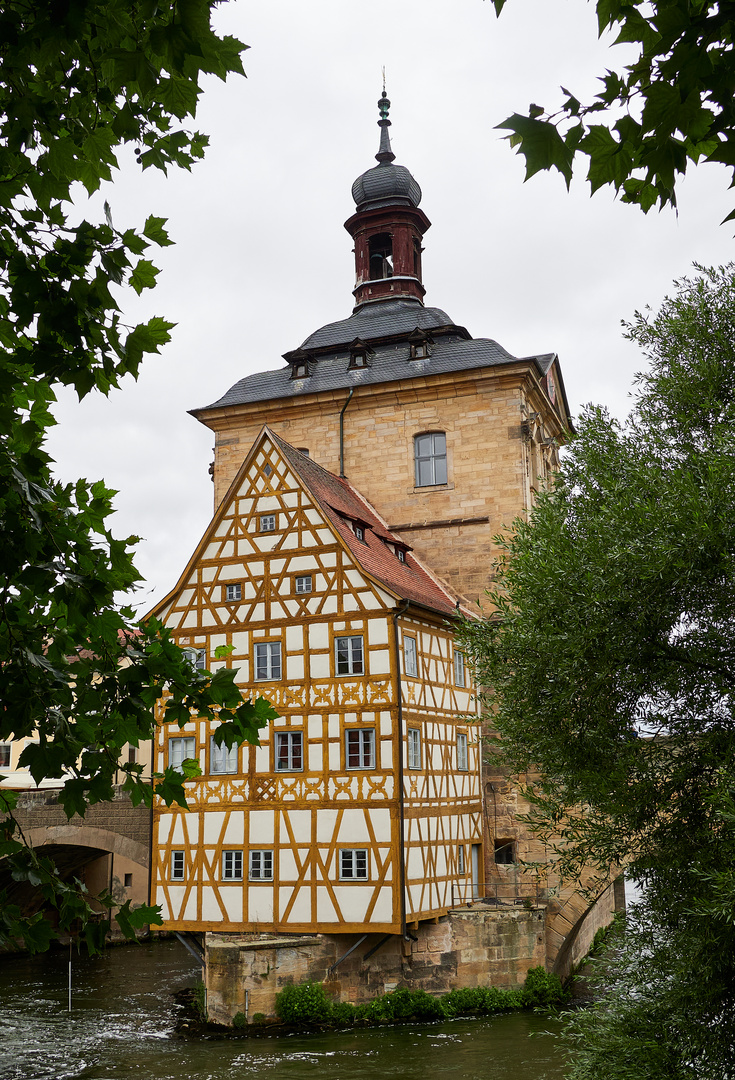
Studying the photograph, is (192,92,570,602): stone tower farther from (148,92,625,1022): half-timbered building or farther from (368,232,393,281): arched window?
(368,232,393,281): arched window

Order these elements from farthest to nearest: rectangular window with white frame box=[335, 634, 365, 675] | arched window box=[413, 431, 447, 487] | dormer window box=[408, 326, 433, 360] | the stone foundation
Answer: dormer window box=[408, 326, 433, 360] < arched window box=[413, 431, 447, 487] < rectangular window with white frame box=[335, 634, 365, 675] < the stone foundation

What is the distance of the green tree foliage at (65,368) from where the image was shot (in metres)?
3.30

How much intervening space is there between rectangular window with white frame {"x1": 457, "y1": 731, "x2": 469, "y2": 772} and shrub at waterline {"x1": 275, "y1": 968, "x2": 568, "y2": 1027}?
3.93 m

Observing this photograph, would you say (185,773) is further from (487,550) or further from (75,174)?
(487,550)

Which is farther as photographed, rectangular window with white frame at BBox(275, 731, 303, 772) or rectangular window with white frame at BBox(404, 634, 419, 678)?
rectangular window with white frame at BBox(404, 634, 419, 678)

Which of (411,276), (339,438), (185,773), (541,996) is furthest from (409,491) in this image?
(185,773)

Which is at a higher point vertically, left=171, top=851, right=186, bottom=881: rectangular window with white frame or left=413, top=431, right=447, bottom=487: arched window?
left=413, top=431, right=447, bottom=487: arched window

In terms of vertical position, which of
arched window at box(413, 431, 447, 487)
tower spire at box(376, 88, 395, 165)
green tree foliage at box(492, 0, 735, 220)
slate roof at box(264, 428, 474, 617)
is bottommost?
green tree foliage at box(492, 0, 735, 220)

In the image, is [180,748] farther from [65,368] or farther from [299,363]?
[65,368]

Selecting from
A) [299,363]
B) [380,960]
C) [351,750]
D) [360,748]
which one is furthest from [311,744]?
[299,363]

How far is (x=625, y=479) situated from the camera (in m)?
9.88

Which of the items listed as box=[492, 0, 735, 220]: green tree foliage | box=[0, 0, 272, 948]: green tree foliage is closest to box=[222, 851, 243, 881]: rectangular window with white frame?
box=[0, 0, 272, 948]: green tree foliage

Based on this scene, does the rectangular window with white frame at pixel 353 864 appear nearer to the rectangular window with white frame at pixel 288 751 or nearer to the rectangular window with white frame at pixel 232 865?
the rectangular window with white frame at pixel 288 751

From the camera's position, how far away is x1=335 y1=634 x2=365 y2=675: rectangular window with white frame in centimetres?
1889
